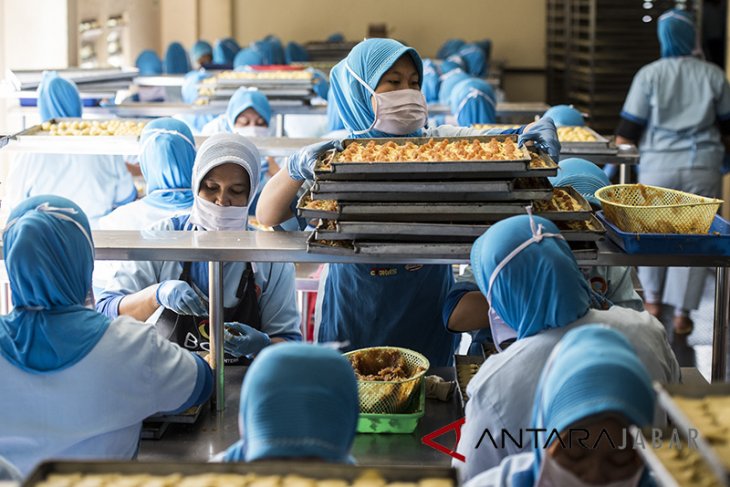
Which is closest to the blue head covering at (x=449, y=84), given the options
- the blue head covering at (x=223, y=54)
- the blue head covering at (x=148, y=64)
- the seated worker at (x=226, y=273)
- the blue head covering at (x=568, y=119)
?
the blue head covering at (x=568, y=119)

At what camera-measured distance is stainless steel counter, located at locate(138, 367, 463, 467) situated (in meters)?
2.58

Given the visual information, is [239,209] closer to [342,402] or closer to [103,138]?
[103,138]

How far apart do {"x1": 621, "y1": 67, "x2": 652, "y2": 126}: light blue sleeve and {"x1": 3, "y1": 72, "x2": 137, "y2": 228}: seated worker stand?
3.23 m

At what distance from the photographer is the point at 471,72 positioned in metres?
A: 11.2

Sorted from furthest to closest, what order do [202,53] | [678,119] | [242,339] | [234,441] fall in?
[202,53] → [678,119] → [242,339] → [234,441]

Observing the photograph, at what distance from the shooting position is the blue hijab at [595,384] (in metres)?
1.69

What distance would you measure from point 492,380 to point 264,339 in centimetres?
94

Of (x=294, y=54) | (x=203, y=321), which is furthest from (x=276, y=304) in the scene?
(x=294, y=54)

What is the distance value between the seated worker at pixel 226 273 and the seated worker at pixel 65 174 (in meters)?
2.49

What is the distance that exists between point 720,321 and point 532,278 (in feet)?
3.05

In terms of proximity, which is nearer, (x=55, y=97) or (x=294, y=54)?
(x=55, y=97)

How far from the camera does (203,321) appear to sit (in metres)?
3.16

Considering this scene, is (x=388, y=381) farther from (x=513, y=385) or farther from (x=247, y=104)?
(x=247, y=104)

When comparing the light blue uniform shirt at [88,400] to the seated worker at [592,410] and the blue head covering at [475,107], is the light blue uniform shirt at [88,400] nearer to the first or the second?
A: the seated worker at [592,410]
